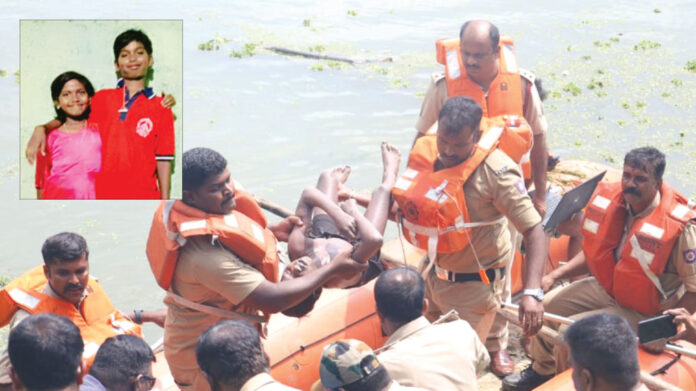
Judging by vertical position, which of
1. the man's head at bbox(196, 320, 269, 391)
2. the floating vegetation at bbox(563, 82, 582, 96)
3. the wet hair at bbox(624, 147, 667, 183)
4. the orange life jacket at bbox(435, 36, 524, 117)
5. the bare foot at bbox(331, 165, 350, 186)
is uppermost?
the orange life jacket at bbox(435, 36, 524, 117)

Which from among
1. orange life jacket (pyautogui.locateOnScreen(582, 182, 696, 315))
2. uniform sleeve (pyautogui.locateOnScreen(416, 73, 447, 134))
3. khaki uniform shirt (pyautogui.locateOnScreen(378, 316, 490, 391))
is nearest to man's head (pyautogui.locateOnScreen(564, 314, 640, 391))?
khaki uniform shirt (pyautogui.locateOnScreen(378, 316, 490, 391))

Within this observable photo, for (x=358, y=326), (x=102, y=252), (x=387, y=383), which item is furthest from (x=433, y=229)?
(x=102, y=252)

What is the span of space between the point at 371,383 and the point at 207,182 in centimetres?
127

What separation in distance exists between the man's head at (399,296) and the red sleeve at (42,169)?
1.48 metres

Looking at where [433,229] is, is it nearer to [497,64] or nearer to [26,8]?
[497,64]

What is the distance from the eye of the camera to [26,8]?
56.8ft

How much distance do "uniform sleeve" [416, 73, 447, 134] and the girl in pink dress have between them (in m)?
2.87

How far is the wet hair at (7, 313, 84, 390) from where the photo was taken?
11.7 feet

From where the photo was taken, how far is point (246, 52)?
15.1 meters

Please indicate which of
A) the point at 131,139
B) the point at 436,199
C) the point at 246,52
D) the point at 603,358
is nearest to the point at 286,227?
the point at 436,199

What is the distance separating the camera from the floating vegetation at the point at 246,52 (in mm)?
14938

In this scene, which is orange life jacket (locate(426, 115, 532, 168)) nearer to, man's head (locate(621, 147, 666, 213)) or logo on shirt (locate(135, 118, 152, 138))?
man's head (locate(621, 147, 666, 213))

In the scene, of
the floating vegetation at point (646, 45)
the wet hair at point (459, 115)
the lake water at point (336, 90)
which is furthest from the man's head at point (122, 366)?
the floating vegetation at point (646, 45)

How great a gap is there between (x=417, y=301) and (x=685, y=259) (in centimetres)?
168
